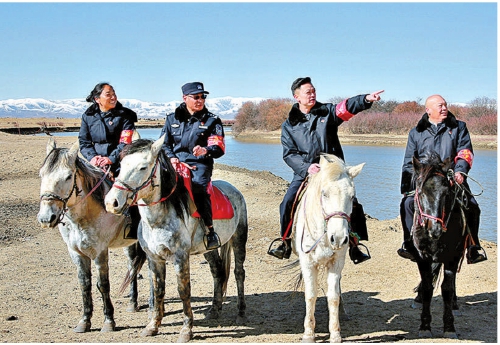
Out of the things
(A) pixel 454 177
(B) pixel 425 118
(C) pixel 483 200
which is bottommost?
(C) pixel 483 200

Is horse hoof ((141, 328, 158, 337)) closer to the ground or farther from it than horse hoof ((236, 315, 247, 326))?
farther from it

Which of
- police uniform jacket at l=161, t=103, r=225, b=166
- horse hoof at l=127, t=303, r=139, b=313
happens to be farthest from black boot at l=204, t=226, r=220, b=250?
horse hoof at l=127, t=303, r=139, b=313

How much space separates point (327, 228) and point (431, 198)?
115 cm

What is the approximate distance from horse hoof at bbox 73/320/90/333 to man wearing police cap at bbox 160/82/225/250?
5.24ft

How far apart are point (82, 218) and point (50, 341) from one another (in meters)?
1.30

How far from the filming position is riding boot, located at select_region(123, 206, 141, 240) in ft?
20.6

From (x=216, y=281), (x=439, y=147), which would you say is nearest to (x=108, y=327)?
(x=216, y=281)

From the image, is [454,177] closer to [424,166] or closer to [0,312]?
[424,166]

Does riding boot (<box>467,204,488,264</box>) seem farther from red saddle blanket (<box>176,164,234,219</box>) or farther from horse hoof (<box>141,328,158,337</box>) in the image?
horse hoof (<box>141,328,158,337</box>)

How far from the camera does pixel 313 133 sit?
5918 millimetres

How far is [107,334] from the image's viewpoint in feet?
19.7

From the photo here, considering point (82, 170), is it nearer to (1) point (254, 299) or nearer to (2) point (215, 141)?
(2) point (215, 141)

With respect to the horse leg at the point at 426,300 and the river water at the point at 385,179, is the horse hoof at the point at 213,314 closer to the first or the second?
the horse leg at the point at 426,300

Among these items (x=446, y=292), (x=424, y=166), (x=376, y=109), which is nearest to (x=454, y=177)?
(x=424, y=166)
